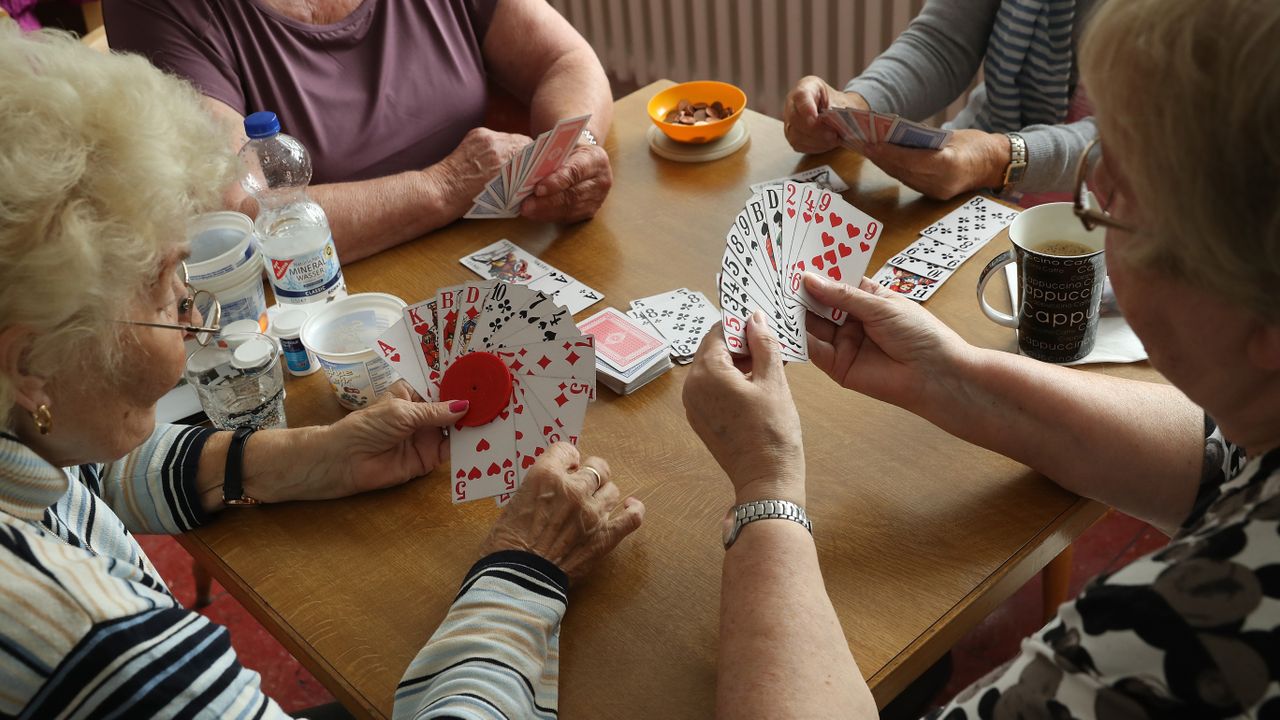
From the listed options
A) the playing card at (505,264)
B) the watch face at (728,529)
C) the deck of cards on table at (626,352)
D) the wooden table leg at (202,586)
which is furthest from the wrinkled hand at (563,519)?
the wooden table leg at (202,586)

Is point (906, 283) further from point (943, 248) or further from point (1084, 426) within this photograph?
point (1084, 426)

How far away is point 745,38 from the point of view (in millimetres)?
3822

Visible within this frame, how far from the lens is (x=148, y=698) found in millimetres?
888

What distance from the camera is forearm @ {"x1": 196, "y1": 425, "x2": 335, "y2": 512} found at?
134cm

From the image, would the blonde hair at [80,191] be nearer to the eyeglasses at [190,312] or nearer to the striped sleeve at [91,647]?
the eyeglasses at [190,312]

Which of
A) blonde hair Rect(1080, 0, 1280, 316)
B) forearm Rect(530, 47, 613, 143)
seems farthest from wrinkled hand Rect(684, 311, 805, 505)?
forearm Rect(530, 47, 613, 143)

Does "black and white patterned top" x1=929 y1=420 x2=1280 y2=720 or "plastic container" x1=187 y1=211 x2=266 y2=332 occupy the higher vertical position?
"black and white patterned top" x1=929 y1=420 x2=1280 y2=720

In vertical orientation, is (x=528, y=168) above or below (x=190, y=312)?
below

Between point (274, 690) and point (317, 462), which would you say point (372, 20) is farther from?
point (274, 690)

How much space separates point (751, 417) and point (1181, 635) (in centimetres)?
54

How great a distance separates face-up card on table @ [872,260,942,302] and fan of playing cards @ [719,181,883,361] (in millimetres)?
101

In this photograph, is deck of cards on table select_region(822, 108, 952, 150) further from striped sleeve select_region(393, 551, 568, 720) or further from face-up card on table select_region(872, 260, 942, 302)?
striped sleeve select_region(393, 551, 568, 720)

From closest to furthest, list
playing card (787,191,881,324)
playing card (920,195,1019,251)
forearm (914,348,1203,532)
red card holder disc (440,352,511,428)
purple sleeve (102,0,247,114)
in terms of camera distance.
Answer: forearm (914,348,1203,532)
red card holder disc (440,352,511,428)
playing card (787,191,881,324)
playing card (920,195,1019,251)
purple sleeve (102,0,247,114)

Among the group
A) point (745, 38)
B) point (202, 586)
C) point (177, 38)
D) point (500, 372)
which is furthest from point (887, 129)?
point (745, 38)
